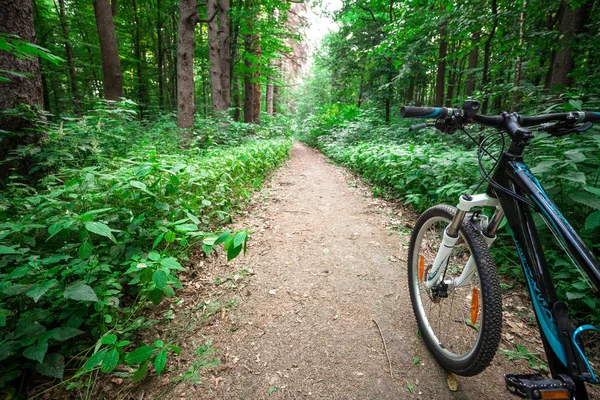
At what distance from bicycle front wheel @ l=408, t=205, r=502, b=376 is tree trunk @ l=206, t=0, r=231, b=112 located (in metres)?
9.28

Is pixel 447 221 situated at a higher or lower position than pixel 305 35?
lower

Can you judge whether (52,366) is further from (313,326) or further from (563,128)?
(563,128)

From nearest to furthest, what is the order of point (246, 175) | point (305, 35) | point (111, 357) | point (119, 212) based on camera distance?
point (111, 357), point (119, 212), point (246, 175), point (305, 35)

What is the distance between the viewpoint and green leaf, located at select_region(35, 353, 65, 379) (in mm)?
1435

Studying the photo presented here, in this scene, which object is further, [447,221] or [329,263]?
[329,263]

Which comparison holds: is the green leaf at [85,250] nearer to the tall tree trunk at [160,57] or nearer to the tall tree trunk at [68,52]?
the tall tree trunk at [68,52]

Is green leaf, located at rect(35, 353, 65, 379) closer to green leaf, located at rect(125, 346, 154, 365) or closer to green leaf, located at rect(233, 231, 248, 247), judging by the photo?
green leaf, located at rect(125, 346, 154, 365)

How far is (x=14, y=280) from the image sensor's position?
1.62 m

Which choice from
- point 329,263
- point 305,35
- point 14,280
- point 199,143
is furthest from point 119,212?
point 305,35

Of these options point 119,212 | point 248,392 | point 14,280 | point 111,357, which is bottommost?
point 248,392

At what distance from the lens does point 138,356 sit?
1.50 m

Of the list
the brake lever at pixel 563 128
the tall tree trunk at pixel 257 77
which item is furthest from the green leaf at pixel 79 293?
the tall tree trunk at pixel 257 77

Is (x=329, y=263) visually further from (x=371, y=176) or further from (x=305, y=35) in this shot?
(x=305, y=35)

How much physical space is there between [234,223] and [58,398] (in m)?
2.63
